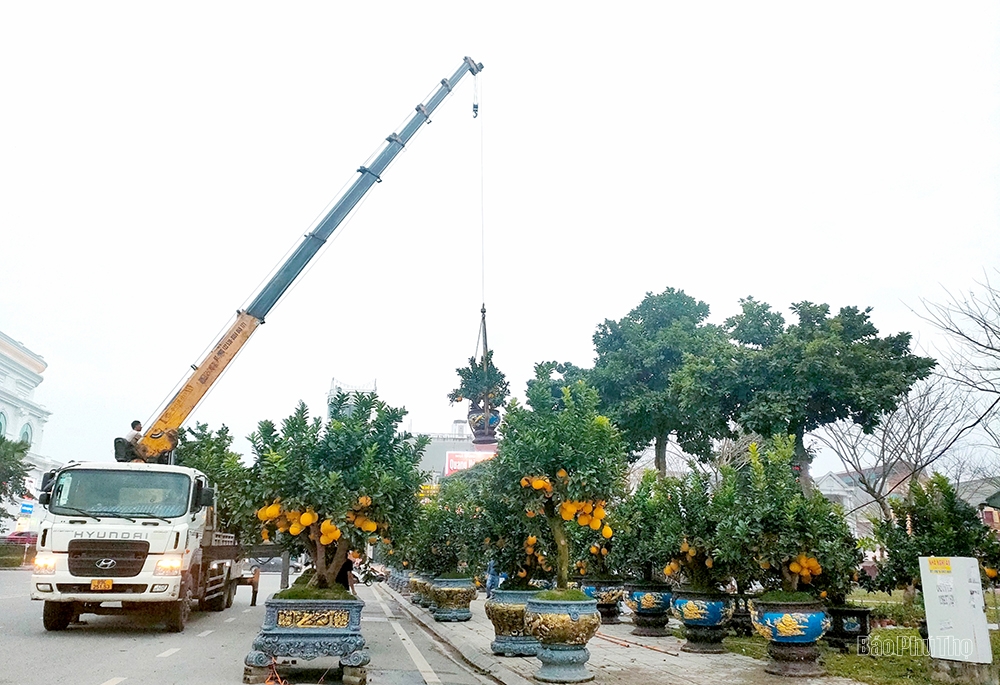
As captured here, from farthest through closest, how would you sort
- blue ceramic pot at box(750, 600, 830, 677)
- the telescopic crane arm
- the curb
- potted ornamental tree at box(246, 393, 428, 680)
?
the telescopic crane arm
blue ceramic pot at box(750, 600, 830, 677)
the curb
potted ornamental tree at box(246, 393, 428, 680)

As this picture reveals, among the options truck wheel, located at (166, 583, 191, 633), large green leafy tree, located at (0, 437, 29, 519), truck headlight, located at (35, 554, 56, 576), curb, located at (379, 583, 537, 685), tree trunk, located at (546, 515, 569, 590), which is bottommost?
curb, located at (379, 583, 537, 685)

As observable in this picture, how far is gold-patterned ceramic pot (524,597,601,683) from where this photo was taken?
28.3 ft

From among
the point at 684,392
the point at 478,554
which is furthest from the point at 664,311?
the point at 478,554

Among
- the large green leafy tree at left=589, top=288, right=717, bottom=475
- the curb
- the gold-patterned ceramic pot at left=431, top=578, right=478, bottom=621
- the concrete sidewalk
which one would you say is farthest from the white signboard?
the large green leafy tree at left=589, top=288, right=717, bottom=475

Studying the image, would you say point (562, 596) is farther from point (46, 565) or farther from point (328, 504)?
point (46, 565)

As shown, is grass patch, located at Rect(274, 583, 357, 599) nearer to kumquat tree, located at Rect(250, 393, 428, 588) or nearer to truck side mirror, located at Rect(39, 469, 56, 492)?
kumquat tree, located at Rect(250, 393, 428, 588)

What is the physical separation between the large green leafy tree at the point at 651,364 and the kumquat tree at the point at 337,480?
16276 millimetres

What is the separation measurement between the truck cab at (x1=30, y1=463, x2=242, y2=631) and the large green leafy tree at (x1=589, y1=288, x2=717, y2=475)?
15.7 m

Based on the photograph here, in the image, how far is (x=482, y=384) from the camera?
125 ft

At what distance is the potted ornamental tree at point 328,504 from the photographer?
8.24 m

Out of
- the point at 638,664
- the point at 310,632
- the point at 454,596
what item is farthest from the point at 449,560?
the point at 310,632

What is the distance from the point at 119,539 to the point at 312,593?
5.11m

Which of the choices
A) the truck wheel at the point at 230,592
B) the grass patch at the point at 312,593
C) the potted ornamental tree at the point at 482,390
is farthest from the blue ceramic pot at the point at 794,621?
the potted ornamental tree at the point at 482,390

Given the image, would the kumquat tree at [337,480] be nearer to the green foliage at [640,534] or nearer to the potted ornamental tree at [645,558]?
the green foliage at [640,534]
